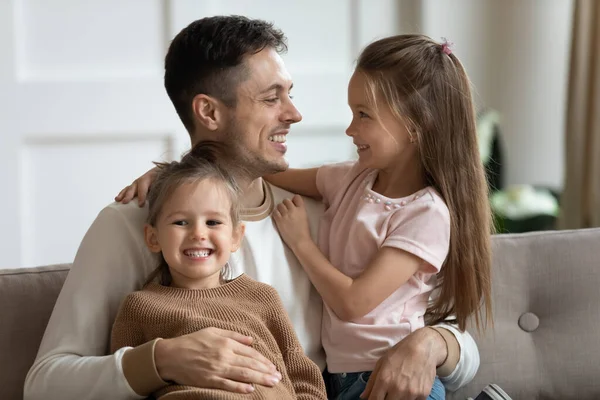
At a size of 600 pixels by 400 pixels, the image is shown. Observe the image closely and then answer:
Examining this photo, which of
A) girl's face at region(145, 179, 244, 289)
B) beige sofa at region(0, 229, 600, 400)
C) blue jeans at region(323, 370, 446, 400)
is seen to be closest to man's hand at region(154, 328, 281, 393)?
girl's face at region(145, 179, 244, 289)

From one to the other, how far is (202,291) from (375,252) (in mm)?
352

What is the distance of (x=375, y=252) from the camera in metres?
1.79

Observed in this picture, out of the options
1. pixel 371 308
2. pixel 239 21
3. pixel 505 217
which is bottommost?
pixel 505 217

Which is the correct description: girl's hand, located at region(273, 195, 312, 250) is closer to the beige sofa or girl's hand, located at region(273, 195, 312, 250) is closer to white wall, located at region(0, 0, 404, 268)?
the beige sofa

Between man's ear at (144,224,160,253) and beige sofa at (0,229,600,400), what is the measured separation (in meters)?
0.73

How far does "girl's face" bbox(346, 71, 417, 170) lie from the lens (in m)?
1.81

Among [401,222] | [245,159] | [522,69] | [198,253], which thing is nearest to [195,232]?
[198,253]

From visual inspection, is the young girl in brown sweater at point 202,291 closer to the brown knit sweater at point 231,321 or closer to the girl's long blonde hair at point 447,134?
the brown knit sweater at point 231,321

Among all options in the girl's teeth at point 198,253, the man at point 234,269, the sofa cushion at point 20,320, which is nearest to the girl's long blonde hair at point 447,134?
the man at point 234,269

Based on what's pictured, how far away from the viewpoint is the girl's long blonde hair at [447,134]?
1.80 metres

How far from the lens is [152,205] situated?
1718 millimetres

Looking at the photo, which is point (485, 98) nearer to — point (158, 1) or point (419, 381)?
point (158, 1)

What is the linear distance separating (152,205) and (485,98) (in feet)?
9.11

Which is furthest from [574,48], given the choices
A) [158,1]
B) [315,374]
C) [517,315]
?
[315,374]
